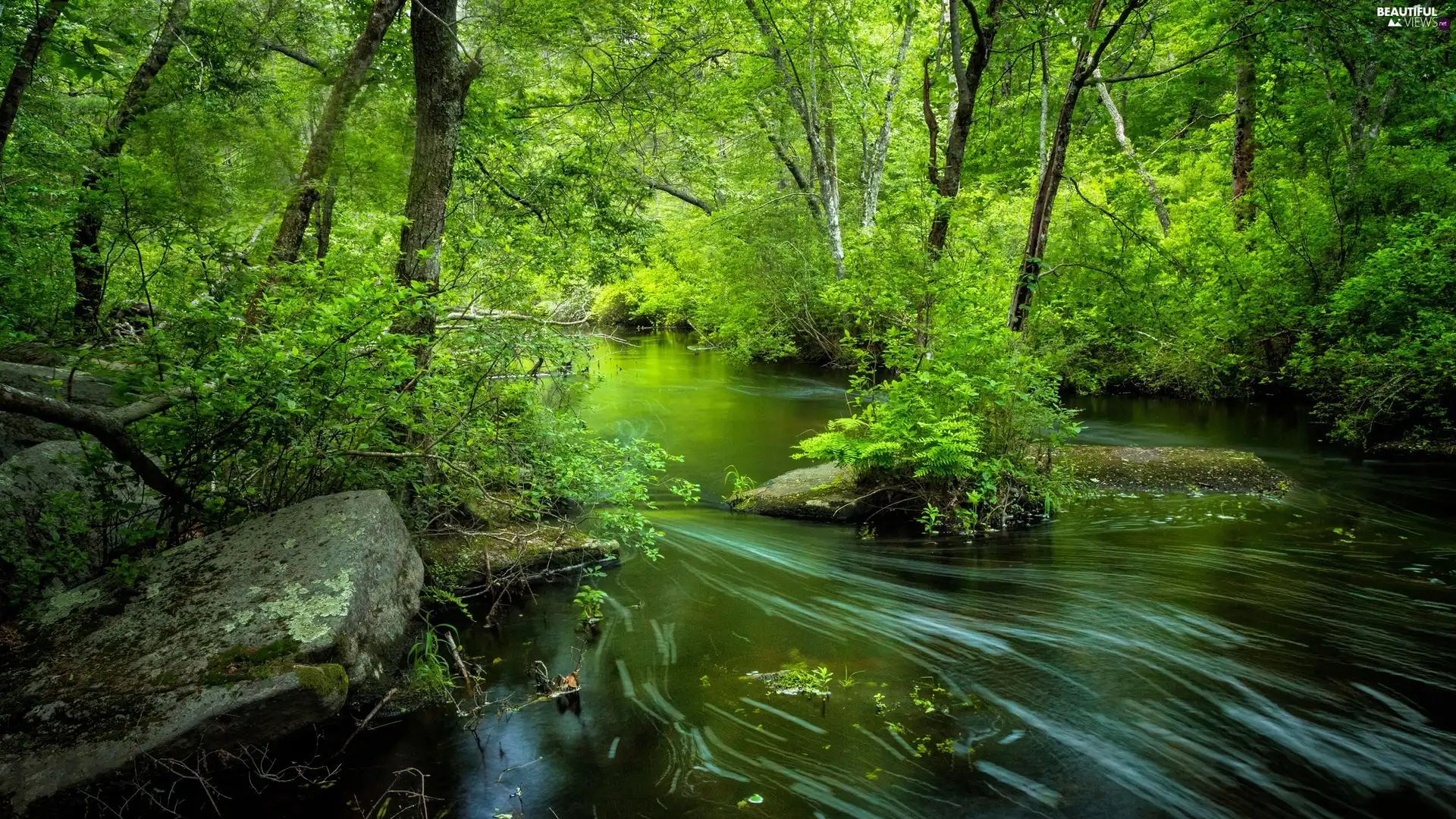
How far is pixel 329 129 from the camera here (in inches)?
299

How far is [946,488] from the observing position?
28.7 ft

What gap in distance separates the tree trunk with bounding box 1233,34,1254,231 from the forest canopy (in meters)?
0.12

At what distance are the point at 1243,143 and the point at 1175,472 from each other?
9.69 m

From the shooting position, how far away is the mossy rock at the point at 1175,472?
9.40m

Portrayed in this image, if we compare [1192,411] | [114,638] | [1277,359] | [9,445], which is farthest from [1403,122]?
[9,445]

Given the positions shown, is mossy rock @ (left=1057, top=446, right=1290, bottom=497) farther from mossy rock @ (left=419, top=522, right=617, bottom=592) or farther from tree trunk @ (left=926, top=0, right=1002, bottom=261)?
mossy rock @ (left=419, top=522, right=617, bottom=592)

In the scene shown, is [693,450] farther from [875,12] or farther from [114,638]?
[875,12]

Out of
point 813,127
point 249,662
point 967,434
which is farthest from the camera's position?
point 813,127

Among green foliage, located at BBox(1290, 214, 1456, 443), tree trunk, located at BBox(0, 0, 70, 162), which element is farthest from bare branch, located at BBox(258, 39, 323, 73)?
green foliage, located at BBox(1290, 214, 1456, 443)

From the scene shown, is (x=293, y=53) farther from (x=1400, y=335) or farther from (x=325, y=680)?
(x=1400, y=335)

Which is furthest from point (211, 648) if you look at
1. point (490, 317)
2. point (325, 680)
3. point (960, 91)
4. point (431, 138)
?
point (960, 91)

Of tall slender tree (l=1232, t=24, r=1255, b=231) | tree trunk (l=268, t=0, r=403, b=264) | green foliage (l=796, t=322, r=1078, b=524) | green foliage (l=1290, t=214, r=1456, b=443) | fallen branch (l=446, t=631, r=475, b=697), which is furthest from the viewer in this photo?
tall slender tree (l=1232, t=24, r=1255, b=231)

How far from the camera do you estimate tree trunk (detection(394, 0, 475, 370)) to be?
6.61 m

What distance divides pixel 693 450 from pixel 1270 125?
11644 mm
